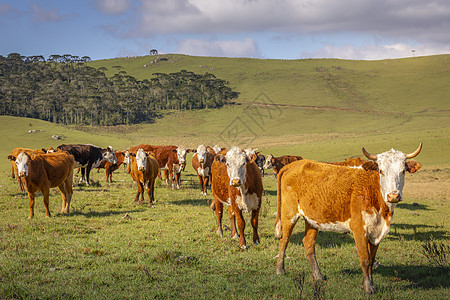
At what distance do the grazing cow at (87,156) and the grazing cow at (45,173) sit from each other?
7611 millimetres

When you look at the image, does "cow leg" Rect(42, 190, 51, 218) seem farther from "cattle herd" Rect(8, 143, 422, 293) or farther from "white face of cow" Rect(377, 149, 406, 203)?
"white face of cow" Rect(377, 149, 406, 203)

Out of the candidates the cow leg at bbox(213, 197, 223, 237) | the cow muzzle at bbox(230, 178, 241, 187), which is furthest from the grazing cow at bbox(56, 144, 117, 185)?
the cow muzzle at bbox(230, 178, 241, 187)

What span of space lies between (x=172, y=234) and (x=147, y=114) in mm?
90689

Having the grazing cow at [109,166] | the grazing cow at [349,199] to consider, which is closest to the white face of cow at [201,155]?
the grazing cow at [109,166]

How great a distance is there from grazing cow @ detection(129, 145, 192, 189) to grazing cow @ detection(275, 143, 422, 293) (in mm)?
12995

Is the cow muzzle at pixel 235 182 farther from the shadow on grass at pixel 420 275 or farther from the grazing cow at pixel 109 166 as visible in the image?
the grazing cow at pixel 109 166

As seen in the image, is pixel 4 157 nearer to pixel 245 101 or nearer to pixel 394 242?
pixel 394 242

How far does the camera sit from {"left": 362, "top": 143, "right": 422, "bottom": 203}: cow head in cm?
627

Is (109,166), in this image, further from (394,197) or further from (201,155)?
(394,197)

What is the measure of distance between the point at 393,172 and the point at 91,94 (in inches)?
4217

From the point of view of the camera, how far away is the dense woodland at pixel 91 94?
92312 millimetres

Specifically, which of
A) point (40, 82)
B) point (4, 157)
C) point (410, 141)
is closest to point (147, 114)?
point (40, 82)

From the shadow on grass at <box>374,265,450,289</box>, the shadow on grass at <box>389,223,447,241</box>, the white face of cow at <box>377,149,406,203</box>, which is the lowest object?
the shadow on grass at <box>389,223,447,241</box>

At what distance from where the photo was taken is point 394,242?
9.99 meters
